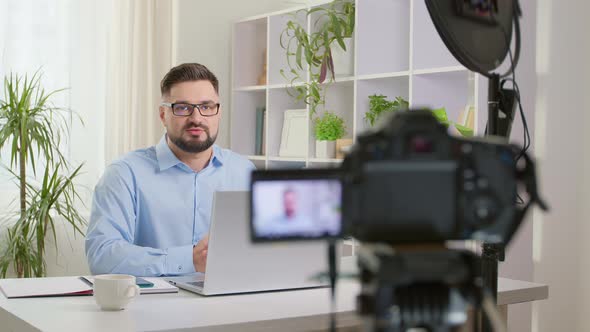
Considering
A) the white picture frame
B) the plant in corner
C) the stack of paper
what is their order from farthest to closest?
the white picture frame → the plant in corner → the stack of paper

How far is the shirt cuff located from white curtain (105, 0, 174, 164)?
84.7 inches

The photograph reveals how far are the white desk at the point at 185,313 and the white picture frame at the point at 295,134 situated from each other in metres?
2.26

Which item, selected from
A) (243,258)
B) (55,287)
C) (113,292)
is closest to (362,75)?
(243,258)

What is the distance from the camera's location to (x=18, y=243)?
383 centimetres

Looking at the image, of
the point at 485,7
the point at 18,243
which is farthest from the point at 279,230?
the point at 18,243

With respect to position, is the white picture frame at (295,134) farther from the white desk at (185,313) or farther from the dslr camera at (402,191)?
the dslr camera at (402,191)

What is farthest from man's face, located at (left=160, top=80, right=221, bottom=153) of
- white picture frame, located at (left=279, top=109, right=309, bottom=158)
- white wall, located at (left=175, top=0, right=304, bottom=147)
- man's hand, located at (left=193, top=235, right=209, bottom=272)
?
white wall, located at (left=175, top=0, right=304, bottom=147)

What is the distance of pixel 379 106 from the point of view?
3.87 meters

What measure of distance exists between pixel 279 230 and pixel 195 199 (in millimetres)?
2079

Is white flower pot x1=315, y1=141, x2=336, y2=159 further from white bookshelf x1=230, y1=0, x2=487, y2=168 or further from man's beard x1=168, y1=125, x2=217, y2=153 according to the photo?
man's beard x1=168, y1=125, x2=217, y2=153

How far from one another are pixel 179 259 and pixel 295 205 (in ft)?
5.24

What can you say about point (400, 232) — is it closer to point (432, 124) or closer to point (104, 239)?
point (432, 124)

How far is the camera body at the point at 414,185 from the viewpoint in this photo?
791 mm

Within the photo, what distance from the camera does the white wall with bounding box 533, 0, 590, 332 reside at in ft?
10.9
